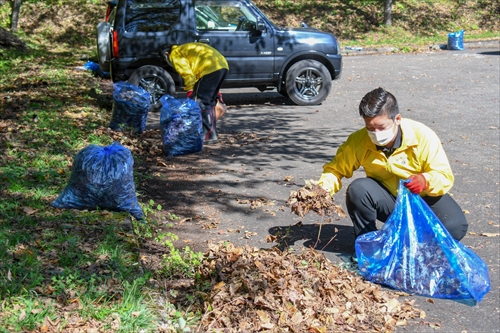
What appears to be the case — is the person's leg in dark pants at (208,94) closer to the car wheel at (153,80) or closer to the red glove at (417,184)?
the car wheel at (153,80)

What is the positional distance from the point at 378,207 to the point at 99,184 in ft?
7.92

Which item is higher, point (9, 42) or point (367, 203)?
point (9, 42)

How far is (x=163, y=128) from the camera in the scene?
8938 mm

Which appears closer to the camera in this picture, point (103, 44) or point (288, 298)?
point (288, 298)

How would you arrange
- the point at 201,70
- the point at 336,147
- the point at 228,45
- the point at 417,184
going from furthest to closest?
1. the point at 228,45
2. the point at 336,147
3. the point at 201,70
4. the point at 417,184

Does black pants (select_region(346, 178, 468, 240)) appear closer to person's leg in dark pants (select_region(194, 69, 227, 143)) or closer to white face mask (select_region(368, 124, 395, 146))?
white face mask (select_region(368, 124, 395, 146))

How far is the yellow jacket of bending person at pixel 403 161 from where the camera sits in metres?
4.79

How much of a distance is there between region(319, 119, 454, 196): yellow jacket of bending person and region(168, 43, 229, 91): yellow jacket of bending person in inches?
174

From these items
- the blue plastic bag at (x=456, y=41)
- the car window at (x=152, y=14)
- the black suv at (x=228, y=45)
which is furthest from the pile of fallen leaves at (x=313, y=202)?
the blue plastic bag at (x=456, y=41)

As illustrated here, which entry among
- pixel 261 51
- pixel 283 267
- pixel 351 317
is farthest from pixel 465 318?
pixel 261 51

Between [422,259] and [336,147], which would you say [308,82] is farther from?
[422,259]

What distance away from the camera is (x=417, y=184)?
15.5 ft

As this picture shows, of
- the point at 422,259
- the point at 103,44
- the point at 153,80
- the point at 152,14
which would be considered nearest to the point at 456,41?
the point at 103,44

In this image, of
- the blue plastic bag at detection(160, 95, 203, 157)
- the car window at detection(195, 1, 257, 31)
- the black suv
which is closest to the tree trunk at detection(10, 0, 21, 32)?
the black suv
